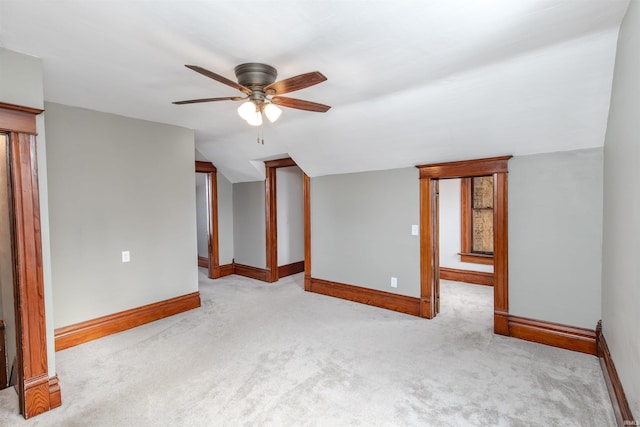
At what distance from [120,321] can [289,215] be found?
3095mm

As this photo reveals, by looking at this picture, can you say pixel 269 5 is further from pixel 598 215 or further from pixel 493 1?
pixel 598 215

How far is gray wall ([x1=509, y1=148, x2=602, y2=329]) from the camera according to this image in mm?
2703

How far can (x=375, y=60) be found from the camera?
81.9 inches

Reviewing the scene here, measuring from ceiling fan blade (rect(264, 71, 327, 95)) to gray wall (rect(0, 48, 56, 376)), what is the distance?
1.49 meters

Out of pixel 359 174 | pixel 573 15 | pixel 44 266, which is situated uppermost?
pixel 573 15

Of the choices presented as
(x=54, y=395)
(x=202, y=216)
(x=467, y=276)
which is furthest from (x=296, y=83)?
(x=202, y=216)

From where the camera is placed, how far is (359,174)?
4148 mm

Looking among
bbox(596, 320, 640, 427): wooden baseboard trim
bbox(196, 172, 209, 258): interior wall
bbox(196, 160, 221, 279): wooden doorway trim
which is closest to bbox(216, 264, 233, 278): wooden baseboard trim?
bbox(196, 160, 221, 279): wooden doorway trim

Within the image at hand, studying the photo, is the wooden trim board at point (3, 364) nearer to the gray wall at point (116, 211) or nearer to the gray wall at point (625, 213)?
the gray wall at point (116, 211)

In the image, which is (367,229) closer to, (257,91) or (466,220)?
(466,220)

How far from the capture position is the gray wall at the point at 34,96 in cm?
193

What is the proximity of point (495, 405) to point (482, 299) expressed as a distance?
8.17ft

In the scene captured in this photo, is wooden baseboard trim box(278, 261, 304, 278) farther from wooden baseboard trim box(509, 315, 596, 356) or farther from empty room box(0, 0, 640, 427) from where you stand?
wooden baseboard trim box(509, 315, 596, 356)

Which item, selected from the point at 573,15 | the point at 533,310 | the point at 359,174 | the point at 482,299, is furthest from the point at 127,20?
the point at 482,299
